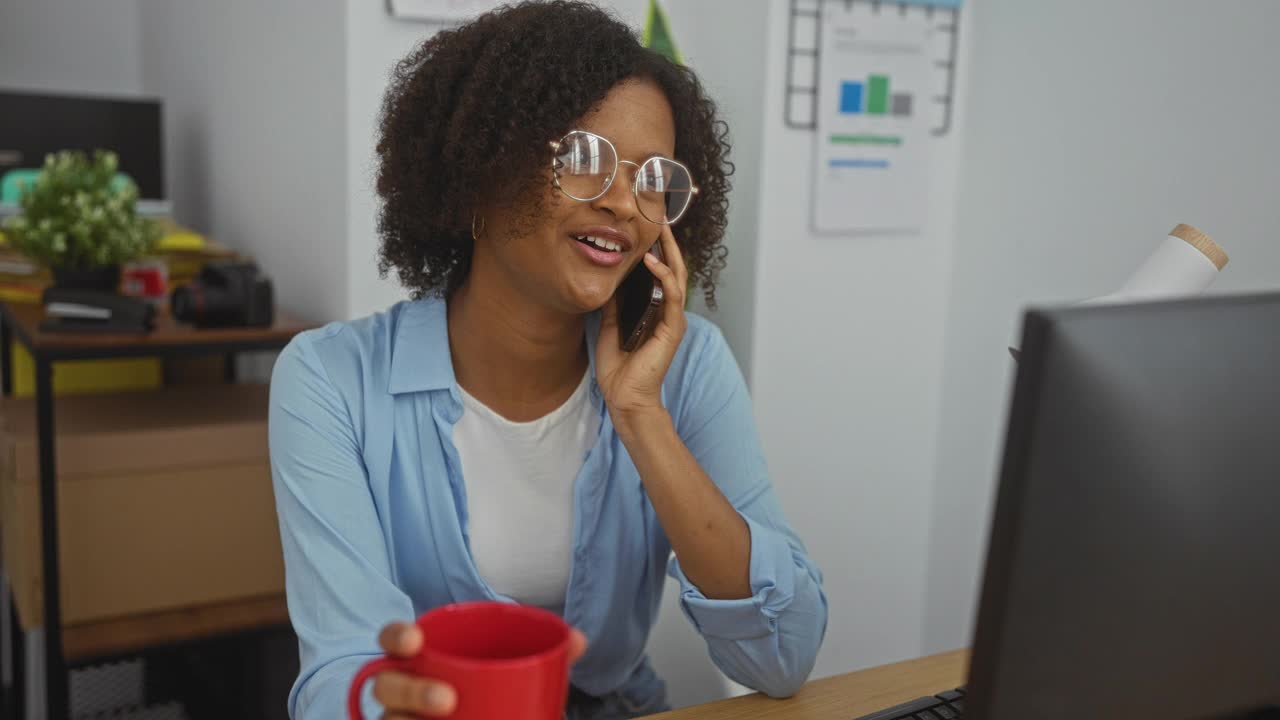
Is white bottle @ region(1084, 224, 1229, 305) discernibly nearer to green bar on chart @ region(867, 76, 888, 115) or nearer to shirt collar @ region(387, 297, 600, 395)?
shirt collar @ region(387, 297, 600, 395)

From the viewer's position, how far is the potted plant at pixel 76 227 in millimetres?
1966

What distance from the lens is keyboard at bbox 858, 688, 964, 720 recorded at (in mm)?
846

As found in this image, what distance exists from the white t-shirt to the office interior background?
554 mm

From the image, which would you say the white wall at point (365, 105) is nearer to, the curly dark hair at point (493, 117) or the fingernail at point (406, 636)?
the curly dark hair at point (493, 117)

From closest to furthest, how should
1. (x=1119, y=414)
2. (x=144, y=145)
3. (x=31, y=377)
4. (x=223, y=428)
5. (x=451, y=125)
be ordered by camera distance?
(x=1119, y=414), (x=451, y=125), (x=223, y=428), (x=31, y=377), (x=144, y=145)

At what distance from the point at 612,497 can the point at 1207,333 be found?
2.53ft

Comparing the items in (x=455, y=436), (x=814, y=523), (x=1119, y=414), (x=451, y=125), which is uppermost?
(x=451, y=125)

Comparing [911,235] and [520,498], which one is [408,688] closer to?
[520,498]

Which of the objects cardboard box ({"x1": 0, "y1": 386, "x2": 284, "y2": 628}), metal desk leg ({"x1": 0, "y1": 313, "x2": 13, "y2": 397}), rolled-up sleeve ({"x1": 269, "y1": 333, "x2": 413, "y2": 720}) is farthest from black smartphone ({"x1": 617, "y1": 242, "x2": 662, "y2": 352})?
metal desk leg ({"x1": 0, "y1": 313, "x2": 13, "y2": 397})

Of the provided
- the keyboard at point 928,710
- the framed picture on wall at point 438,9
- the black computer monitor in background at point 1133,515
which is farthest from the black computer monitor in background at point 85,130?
the black computer monitor in background at point 1133,515

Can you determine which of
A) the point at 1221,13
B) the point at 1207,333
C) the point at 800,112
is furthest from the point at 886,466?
the point at 1207,333

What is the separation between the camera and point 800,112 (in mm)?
1816

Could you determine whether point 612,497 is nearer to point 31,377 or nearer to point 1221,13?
point 1221,13

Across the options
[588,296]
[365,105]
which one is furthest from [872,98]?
[588,296]
